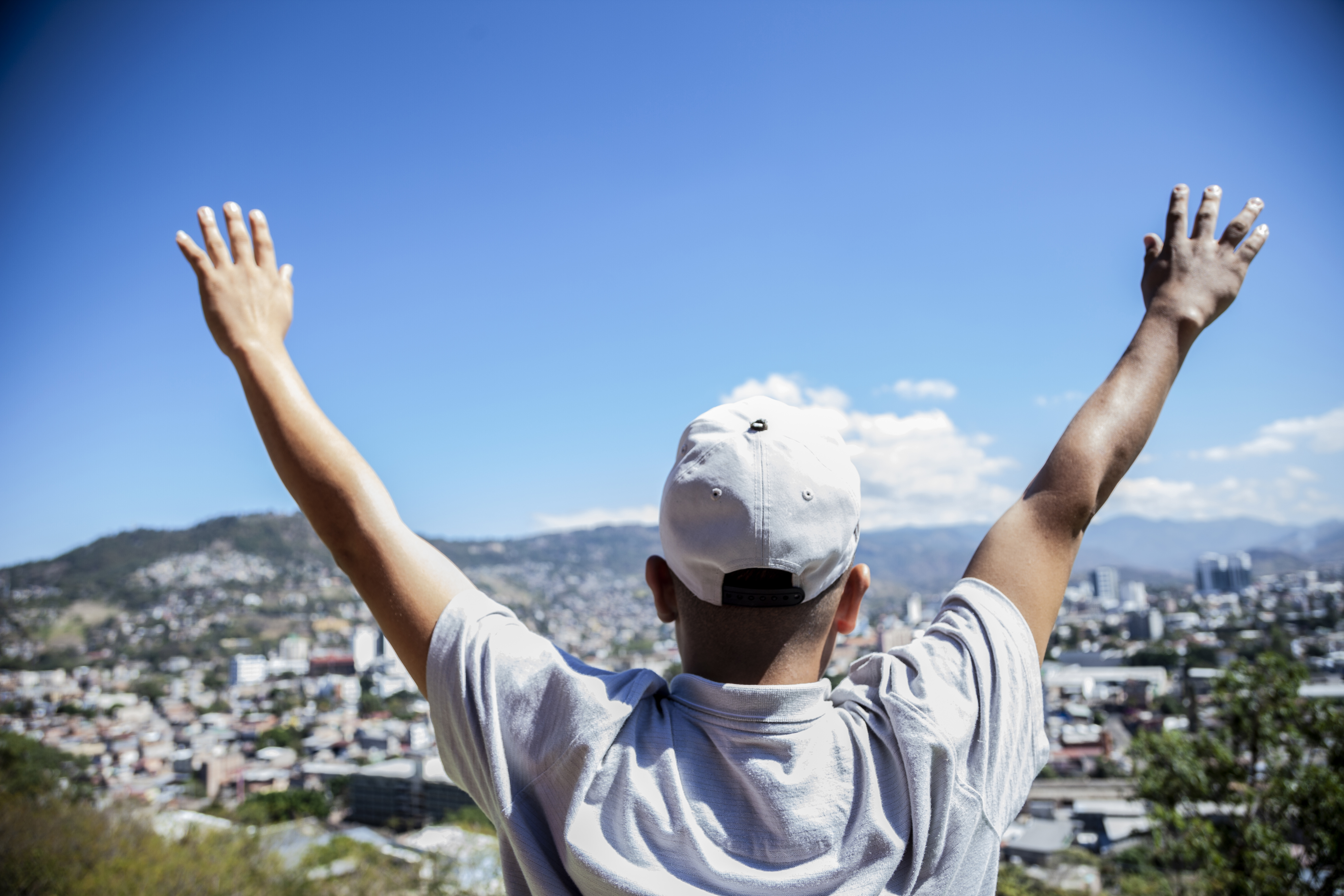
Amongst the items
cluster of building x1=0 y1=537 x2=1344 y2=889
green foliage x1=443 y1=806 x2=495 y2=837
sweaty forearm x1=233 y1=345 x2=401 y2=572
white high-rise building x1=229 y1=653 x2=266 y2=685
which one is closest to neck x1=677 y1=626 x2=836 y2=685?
cluster of building x1=0 y1=537 x2=1344 y2=889

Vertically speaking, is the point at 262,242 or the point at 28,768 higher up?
the point at 262,242

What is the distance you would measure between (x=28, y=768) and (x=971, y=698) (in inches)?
773

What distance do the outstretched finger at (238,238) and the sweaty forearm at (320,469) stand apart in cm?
20

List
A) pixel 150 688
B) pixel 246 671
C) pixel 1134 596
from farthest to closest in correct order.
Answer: pixel 1134 596 < pixel 246 671 < pixel 150 688

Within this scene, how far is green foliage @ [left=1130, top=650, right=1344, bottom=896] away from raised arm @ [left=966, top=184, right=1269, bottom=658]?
6907 mm

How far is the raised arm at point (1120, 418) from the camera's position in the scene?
855 millimetres

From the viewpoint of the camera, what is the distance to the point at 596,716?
692 millimetres

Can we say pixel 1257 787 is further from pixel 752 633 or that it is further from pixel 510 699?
pixel 510 699

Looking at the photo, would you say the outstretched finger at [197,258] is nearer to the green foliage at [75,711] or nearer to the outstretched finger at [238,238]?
the outstretched finger at [238,238]

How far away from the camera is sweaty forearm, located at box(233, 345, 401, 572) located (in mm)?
806

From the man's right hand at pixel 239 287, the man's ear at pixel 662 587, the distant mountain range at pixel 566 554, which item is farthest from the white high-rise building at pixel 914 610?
the man's right hand at pixel 239 287

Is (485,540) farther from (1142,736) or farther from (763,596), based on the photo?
(763,596)

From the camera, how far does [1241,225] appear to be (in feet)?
3.49

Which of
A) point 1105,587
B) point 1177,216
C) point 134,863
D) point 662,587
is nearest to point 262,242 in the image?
point 662,587
